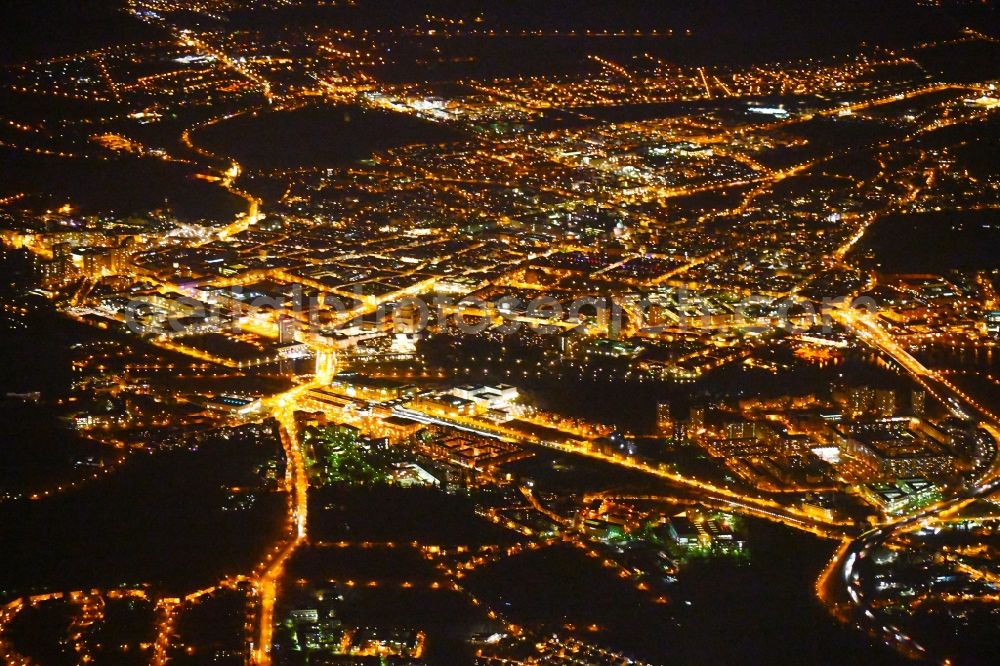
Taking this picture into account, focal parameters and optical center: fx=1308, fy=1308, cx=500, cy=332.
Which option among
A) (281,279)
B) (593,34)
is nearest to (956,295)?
(281,279)

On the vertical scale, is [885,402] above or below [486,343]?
above

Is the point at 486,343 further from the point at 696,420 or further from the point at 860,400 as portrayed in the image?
the point at 860,400

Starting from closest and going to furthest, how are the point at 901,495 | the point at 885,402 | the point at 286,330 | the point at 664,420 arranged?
1. the point at 901,495
2. the point at 664,420
3. the point at 885,402
4. the point at 286,330

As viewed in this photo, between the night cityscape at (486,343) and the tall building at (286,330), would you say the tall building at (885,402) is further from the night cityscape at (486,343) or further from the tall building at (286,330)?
the tall building at (286,330)

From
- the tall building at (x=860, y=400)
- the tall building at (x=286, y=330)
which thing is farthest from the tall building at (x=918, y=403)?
the tall building at (x=286, y=330)

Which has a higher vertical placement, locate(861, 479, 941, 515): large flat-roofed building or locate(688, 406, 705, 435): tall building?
locate(861, 479, 941, 515): large flat-roofed building

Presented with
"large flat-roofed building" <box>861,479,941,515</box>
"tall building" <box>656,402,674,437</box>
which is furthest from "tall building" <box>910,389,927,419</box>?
"tall building" <box>656,402,674,437</box>

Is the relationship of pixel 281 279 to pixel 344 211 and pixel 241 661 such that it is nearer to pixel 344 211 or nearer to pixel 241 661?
pixel 344 211

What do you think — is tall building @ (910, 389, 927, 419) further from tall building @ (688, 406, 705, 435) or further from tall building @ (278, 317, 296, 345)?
tall building @ (278, 317, 296, 345)

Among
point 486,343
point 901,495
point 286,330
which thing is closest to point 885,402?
point 901,495
